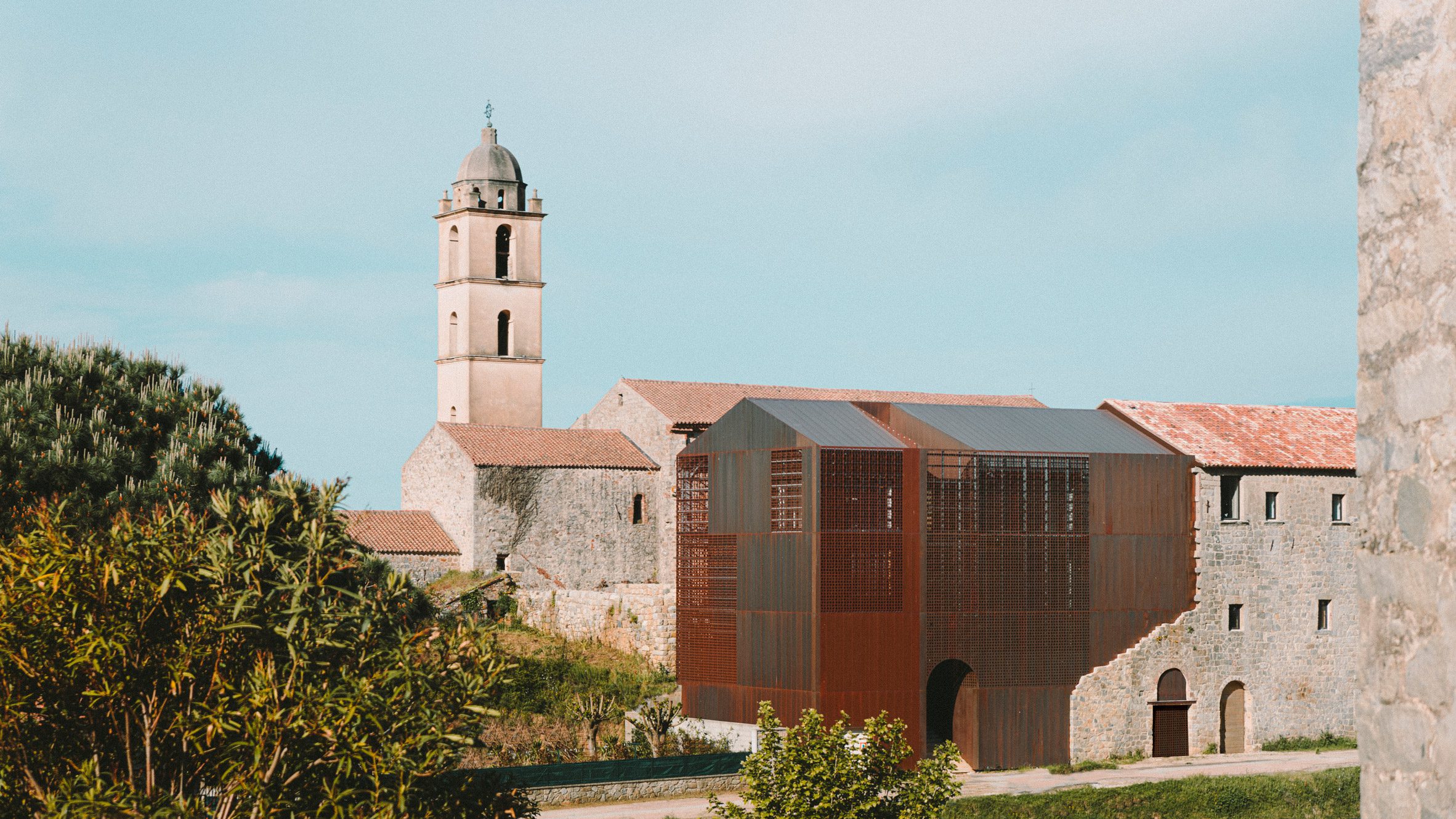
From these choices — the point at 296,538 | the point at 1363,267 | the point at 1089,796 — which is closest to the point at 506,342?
the point at 1089,796

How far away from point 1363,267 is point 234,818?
1198cm

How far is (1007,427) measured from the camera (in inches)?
1449

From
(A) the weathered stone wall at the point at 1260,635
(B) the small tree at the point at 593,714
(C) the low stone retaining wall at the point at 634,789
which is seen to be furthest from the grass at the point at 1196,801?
(B) the small tree at the point at 593,714

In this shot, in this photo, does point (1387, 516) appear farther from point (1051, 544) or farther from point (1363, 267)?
point (1051, 544)

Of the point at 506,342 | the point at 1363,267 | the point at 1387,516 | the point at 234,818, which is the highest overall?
the point at 506,342

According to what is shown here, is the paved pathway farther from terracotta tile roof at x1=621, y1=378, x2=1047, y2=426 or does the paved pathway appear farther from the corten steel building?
terracotta tile roof at x1=621, y1=378, x2=1047, y2=426

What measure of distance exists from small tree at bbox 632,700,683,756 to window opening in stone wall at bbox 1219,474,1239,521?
14.6 meters

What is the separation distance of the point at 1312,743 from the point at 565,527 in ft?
78.7

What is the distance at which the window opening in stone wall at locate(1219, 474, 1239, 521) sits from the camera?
38.1 m

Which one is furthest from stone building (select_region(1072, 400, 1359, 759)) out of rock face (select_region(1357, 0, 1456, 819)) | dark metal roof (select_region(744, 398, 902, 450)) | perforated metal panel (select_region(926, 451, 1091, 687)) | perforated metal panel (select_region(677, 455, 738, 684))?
rock face (select_region(1357, 0, 1456, 819))

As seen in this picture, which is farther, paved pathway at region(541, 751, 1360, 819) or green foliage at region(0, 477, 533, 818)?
paved pathway at region(541, 751, 1360, 819)

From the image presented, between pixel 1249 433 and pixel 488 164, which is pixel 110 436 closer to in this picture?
pixel 1249 433

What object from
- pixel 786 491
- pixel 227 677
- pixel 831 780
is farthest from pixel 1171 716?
pixel 227 677

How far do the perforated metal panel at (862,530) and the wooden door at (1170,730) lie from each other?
7861 mm
